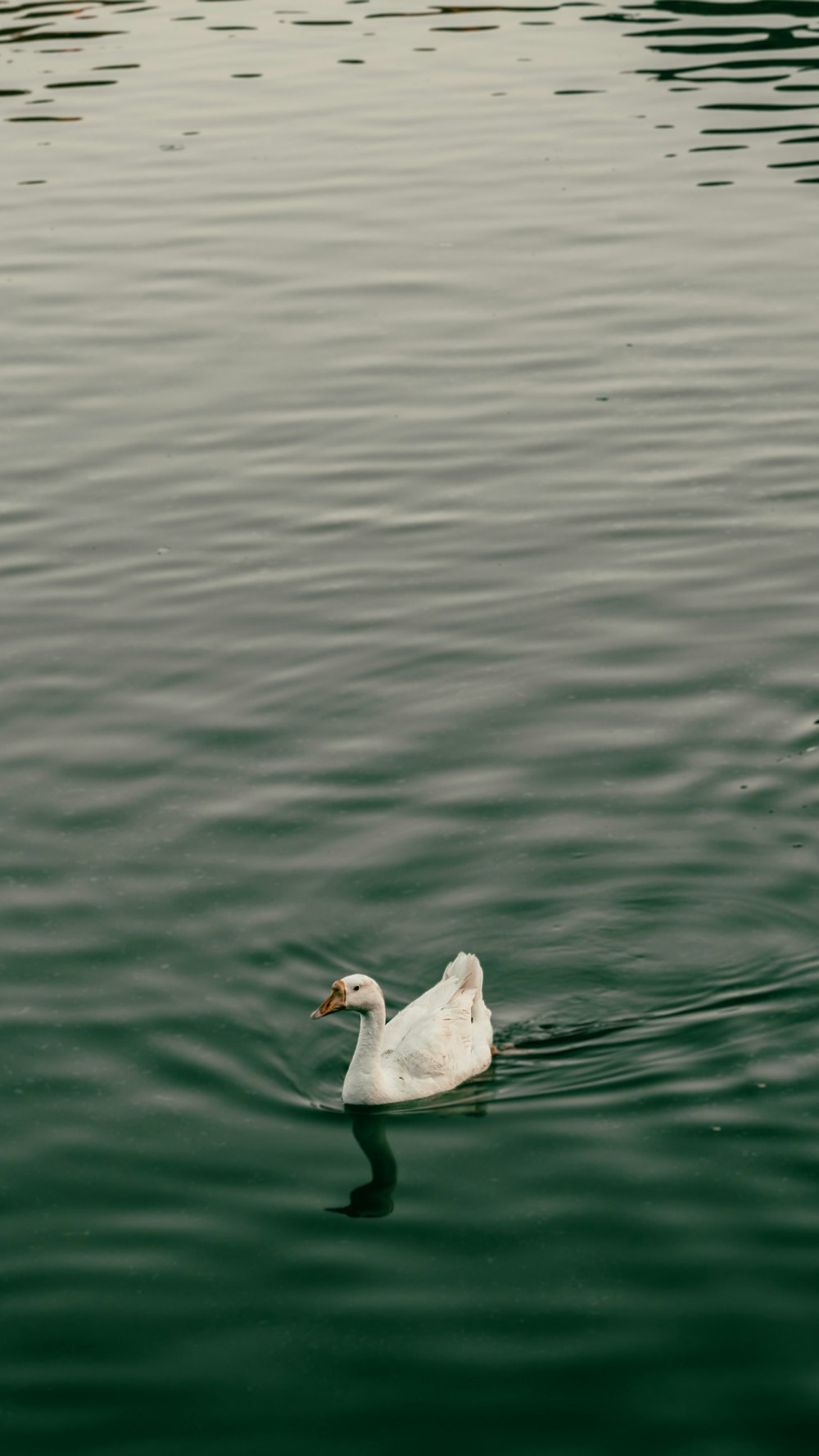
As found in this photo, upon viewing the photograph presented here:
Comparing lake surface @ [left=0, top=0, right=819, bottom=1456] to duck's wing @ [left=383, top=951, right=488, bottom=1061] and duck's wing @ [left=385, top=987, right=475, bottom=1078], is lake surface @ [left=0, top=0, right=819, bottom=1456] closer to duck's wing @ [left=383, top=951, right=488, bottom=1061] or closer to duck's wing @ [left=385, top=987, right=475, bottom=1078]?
duck's wing @ [left=385, top=987, right=475, bottom=1078]

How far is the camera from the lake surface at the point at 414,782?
376 inches

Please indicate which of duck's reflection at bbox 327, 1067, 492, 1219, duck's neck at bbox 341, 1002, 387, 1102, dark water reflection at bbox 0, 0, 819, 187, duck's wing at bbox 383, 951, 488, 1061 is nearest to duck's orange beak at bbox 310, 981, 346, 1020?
duck's neck at bbox 341, 1002, 387, 1102

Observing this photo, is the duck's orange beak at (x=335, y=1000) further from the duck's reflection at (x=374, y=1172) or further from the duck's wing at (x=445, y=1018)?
the duck's reflection at (x=374, y=1172)

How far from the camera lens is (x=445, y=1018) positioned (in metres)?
11.5

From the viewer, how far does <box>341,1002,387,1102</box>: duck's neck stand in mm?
11414

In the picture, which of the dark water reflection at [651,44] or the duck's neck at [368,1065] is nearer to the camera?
the duck's neck at [368,1065]

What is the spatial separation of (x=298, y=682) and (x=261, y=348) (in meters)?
7.90

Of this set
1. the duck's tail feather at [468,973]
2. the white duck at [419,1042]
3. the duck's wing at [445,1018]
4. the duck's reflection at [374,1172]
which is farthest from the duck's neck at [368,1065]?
the duck's tail feather at [468,973]

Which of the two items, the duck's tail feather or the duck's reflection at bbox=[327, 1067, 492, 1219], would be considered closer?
the duck's reflection at bbox=[327, 1067, 492, 1219]

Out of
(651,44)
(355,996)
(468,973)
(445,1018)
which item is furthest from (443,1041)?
(651,44)

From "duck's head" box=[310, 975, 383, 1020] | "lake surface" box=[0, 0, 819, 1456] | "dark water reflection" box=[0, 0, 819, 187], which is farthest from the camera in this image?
"dark water reflection" box=[0, 0, 819, 187]

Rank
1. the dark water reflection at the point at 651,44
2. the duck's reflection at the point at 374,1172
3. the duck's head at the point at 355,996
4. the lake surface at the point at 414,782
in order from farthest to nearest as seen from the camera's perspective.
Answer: the dark water reflection at the point at 651,44
the duck's head at the point at 355,996
the duck's reflection at the point at 374,1172
the lake surface at the point at 414,782

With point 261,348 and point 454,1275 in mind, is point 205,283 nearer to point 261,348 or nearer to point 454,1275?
point 261,348

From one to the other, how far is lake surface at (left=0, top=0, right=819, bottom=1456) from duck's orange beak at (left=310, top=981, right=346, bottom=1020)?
0.50 metres
